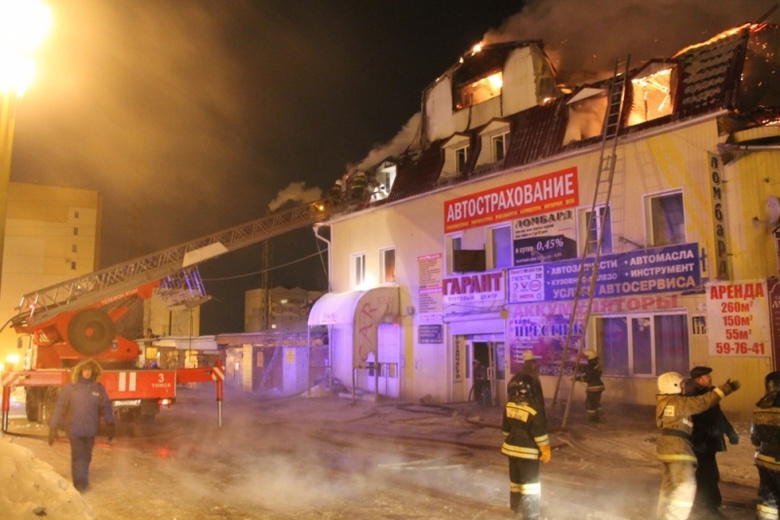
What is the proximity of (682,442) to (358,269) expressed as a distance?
18980 mm

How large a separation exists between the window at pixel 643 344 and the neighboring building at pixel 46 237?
57.8m

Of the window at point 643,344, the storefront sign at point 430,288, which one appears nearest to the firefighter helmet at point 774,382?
the window at point 643,344

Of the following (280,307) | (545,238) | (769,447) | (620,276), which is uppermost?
(545,238)

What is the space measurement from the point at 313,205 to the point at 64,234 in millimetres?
49968

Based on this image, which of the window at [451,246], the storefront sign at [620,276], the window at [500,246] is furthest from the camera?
the window at [451,246]

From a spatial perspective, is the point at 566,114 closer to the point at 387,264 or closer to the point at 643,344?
the point at 643,344

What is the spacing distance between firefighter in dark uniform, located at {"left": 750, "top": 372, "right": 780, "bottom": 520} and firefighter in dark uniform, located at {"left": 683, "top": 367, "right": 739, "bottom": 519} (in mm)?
444

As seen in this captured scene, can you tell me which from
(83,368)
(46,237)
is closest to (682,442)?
(83,368)

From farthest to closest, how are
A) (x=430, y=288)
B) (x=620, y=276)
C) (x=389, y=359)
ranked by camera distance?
(x=389, y=359) < (x=430, y=288) < (x=620, y=276)

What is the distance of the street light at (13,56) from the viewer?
6285 mm

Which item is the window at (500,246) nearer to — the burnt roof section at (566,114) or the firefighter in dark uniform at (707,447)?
the burnt roof section at (566,114)

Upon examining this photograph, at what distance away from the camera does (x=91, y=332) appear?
1581cm

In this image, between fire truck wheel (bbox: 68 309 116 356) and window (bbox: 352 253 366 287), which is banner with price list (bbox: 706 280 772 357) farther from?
fire truck wheel (bbox: 68 309 116 356)

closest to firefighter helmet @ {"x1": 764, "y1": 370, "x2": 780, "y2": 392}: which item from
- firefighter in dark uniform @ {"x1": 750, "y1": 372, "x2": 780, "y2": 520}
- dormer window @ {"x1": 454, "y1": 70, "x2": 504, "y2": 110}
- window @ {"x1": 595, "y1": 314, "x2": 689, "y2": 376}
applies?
firefighter in dark uniform @ {"x1": 750, "y1": 372, "x2": 780, "y2": 520}
